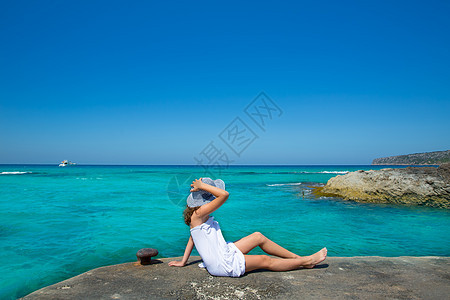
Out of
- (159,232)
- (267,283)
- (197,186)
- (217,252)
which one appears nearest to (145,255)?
(217,252)

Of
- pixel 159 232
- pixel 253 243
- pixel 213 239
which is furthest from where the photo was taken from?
pixel 159 232

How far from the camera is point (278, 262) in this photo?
14.5ft

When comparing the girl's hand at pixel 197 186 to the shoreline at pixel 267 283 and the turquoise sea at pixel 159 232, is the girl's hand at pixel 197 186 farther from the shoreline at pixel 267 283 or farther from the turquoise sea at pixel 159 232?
the turquoise sea at pixel 159 232

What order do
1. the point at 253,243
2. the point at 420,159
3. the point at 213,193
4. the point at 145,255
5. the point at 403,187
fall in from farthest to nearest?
the point at 420,159
the point at 403,187
the point at 145,255
the point at 253,243
the point at 213,193

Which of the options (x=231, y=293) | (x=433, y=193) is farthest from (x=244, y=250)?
(x=433, y=193)

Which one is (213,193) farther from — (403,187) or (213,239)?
(403,187)

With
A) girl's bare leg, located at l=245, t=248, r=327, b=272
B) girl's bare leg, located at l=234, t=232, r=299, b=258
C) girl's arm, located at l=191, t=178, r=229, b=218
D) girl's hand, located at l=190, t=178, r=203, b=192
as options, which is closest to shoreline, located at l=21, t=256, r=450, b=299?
girl's bare leg, located at l=245, t=248, r=327, b=272

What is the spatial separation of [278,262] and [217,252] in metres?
1.02

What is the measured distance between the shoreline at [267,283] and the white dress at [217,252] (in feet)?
0.49

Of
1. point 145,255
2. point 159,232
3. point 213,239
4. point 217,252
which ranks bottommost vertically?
point 159,232

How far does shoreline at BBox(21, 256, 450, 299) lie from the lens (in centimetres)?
368

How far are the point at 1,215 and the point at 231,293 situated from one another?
529 inches

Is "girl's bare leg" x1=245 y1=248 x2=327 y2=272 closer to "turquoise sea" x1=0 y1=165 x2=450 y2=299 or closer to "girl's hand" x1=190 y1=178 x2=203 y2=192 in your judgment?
"girl's hand" x1=190 y1=178 x2=203 y2=192

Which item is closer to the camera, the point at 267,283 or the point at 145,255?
the point at 267,283
